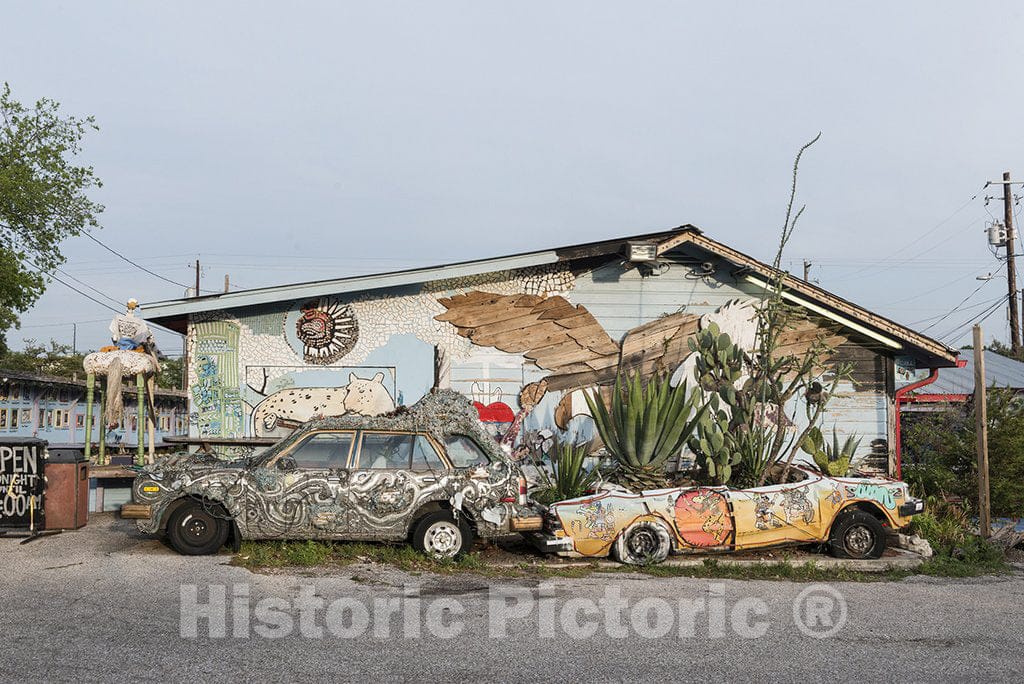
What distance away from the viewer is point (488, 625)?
741cm

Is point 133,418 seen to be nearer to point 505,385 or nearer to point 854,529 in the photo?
point 505,385

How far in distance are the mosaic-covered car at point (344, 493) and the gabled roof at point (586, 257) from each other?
3.91m

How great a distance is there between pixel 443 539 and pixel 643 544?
239cm

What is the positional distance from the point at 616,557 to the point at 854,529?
10.3 feet

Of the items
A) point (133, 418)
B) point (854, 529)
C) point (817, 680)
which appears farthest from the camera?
point (133, 418)

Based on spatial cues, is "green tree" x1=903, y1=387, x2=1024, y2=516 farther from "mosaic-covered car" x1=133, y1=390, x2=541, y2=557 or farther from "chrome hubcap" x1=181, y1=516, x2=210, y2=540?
"chrome hubcap" x1=181, y1=516, x2=210, y2=540

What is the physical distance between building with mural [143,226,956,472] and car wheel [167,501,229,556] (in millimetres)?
4021

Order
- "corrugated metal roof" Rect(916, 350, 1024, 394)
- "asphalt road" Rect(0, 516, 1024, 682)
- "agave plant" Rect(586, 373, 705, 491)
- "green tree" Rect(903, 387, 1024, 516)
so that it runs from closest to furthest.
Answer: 1. "asphalt road" Rect(0, 516, 1024, 682)
2. "agave plant" Rect(586, 373, 705, 491)
3. "green tree" Rect(903, 387, 1024, 516)
4. "corrugated metal roof" Rect(916, 350, 1024, 394)

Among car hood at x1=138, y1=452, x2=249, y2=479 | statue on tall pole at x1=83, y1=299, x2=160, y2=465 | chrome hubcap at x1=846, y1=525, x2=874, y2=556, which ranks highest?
statue on tall pole at x1=83, y1=299, x2=160, y2=465

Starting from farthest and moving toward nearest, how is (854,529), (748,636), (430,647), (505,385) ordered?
(505,385) → (854,529) → (748,636) → (430,647)

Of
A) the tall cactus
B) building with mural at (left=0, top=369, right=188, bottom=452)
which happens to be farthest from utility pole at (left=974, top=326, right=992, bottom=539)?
building with mural at (left=0, top=369, right=188, bottom=452)

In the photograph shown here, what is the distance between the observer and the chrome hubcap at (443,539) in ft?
33.4

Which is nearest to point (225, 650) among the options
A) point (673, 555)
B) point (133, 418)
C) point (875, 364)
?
point (673, 555)

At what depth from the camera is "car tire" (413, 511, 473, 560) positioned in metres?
10.2
